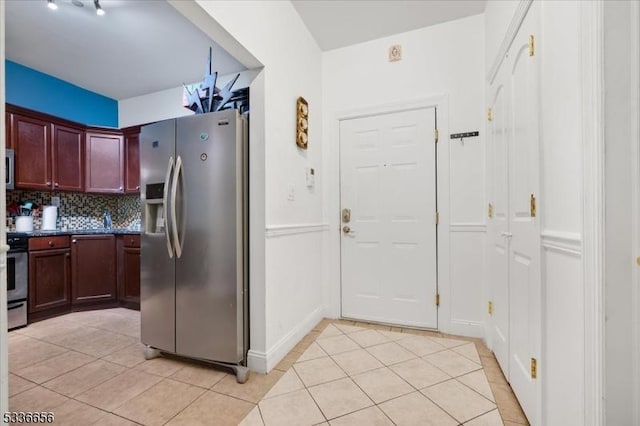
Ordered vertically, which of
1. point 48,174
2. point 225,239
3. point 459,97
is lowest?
point 225,239

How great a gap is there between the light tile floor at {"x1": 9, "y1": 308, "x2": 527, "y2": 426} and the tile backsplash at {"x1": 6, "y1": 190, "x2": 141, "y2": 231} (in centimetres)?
165

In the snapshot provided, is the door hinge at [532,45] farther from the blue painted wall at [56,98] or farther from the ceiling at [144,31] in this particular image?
the blue painted wall at [56,98]

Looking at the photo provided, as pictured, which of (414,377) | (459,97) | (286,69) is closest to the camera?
(414,377)

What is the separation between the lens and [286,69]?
2.24m

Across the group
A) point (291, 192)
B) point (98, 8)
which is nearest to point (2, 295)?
point (291, 192)

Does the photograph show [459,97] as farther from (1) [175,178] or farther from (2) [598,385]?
(1) [175,178]

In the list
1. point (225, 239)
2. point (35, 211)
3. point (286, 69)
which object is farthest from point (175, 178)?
point (35, 211)

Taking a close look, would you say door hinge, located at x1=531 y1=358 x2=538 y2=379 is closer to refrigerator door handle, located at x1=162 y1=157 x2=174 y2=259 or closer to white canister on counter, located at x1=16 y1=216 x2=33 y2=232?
refrigerator door handle, located at x1=162 y1=157 x2=174 y2=259

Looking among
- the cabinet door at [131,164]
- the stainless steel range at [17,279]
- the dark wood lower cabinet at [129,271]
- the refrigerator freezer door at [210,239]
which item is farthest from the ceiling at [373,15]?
the stainless steel range at [17,279]

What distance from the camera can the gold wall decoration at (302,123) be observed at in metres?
2.37

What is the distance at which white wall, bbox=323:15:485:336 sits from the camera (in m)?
2.40

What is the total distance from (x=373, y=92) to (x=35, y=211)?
415cm

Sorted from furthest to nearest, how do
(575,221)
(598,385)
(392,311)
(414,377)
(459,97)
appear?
(392,311) → (459,97) → (414,377) → (575,221) → (598,385)

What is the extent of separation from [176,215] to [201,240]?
0.26 m
